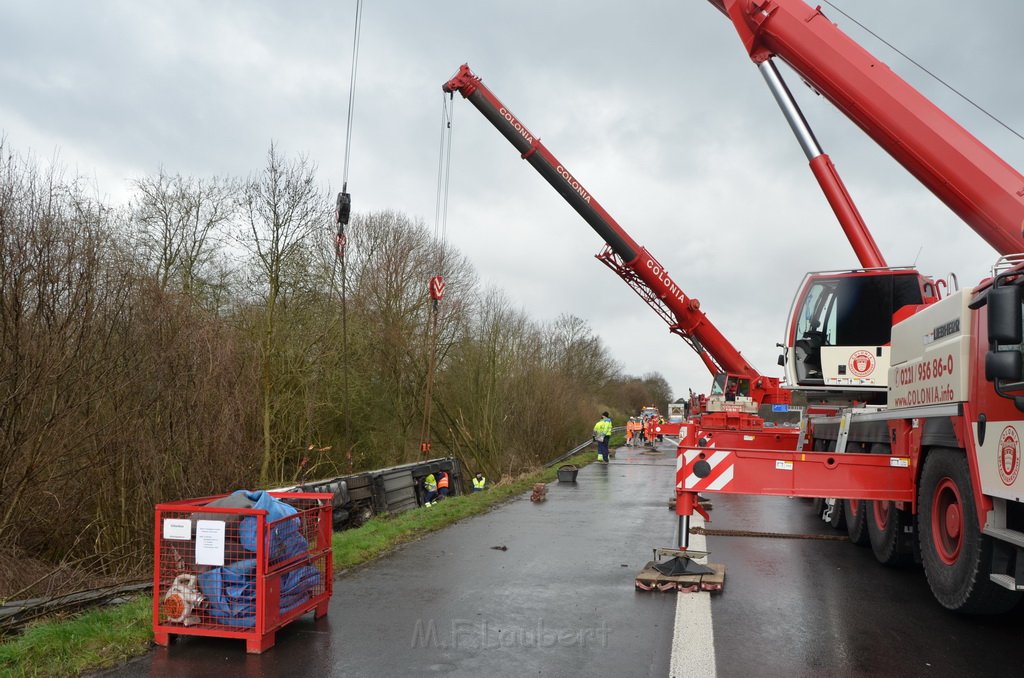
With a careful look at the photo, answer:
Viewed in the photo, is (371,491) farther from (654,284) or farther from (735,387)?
(735,387)

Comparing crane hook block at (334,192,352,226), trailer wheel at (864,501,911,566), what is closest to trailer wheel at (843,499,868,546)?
trailer wheel at (864,501,911,566)

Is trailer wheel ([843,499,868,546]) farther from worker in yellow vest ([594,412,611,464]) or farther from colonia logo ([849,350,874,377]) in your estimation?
worker in yellow vest ([594,412,611,464])

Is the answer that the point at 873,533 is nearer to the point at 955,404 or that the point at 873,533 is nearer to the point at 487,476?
the point at 955,404

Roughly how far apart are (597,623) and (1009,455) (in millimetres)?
3042

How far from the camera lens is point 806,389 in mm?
11859

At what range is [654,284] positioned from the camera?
19.6m

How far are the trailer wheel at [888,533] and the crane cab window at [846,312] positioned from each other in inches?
130

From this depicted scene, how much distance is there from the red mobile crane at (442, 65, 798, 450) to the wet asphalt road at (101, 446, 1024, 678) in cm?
860

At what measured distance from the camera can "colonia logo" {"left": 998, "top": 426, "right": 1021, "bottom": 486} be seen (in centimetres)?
508

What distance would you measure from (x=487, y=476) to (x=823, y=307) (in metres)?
18.4

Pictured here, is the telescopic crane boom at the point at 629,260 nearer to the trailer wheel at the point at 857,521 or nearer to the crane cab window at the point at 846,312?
the crane cab window at the point at 846,312

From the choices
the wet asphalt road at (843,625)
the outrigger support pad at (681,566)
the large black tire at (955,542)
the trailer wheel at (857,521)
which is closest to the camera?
the wet asphalt road at (843,625)

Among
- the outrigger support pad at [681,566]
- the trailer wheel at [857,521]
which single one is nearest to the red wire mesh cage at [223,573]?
the outrigger support pad at [681,566]

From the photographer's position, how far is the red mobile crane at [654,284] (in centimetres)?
1816
